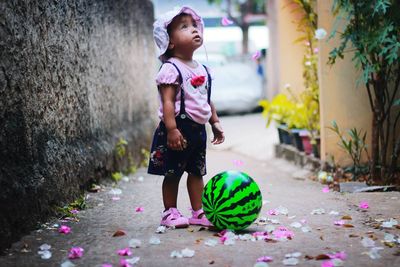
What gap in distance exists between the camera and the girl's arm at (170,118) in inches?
163

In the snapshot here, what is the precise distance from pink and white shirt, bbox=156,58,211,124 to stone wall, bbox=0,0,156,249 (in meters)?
0.90

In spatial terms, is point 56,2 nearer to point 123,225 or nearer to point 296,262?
point 123,225

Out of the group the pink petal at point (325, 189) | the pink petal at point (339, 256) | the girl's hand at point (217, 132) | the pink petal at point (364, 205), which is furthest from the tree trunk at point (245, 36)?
the pink petal at point (339, 256)

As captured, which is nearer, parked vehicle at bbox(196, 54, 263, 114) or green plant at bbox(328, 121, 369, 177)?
green plant at bbox(328, 121, 369, 177)

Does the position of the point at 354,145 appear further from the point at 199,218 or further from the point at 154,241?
the point at 154,241

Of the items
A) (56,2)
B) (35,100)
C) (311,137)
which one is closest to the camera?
(35,100)

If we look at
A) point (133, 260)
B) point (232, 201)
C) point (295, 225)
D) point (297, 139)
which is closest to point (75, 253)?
point (133, 260)

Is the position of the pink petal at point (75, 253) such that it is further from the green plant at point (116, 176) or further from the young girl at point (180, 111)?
the green plant at point (116, 176)

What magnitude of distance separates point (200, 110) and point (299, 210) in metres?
1.31

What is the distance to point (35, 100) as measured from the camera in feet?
14.1

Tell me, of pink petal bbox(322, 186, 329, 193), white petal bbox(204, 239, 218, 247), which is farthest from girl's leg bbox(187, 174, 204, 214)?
pink petal bbox(322, 186, 329, 193)

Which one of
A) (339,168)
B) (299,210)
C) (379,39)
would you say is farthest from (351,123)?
(299,210)

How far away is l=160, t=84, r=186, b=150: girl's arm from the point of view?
4152 millimetres

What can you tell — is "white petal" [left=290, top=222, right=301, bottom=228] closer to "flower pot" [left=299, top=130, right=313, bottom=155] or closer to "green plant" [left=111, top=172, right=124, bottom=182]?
"green plant" [left=111, top=172, right=124, bottom=182]
